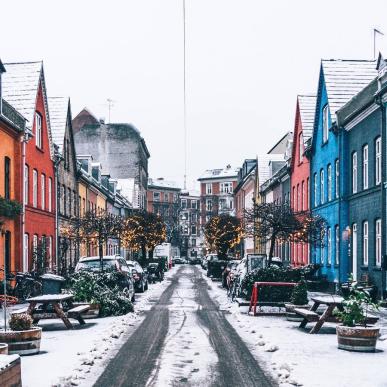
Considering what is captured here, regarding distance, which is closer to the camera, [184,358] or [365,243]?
[184,358]

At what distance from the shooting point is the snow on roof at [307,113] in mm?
38531

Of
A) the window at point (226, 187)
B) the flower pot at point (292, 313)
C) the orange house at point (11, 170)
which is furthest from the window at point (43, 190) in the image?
the window at point (226, 187)

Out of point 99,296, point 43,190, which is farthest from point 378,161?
point 43,190

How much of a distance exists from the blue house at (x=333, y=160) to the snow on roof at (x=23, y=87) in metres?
13.3

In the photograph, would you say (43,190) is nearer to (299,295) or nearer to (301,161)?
(301,161)

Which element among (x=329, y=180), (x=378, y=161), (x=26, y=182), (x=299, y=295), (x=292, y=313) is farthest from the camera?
(x=329, y=180)

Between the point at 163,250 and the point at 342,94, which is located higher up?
the point at 342,94

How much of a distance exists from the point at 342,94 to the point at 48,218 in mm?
15498

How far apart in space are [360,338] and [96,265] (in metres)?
14.5

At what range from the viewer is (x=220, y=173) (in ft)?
407

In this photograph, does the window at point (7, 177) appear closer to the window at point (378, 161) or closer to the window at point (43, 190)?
the window at point (43, 190)

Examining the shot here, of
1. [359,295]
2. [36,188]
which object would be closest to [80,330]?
[359,295]

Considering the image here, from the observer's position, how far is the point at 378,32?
3684cm

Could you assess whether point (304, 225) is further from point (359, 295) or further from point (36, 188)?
point (359, 295)
